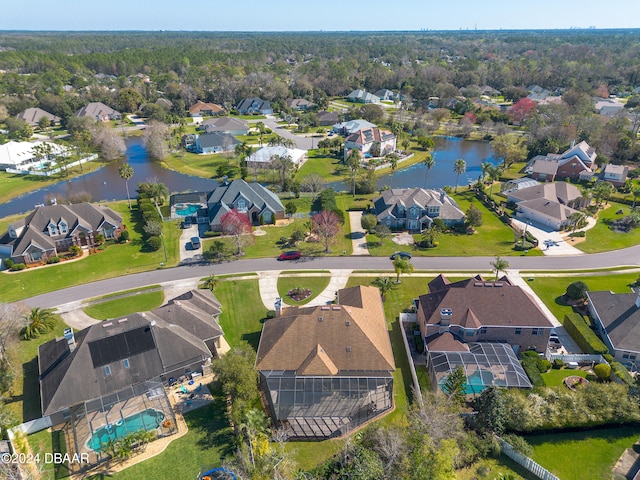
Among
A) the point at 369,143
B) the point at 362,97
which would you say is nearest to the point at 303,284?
the point at 369,143

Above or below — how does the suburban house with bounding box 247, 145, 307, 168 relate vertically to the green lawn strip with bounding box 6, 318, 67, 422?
above

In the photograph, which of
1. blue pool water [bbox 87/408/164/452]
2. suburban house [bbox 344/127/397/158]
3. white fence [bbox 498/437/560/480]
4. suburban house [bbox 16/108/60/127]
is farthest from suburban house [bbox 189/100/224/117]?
white fence [bbox 498/437/560/480]

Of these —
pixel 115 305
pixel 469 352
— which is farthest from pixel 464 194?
pixel 115 305

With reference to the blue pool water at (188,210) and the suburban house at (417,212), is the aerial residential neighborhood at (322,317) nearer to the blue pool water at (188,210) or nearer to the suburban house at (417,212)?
the suburban house at (417,212)

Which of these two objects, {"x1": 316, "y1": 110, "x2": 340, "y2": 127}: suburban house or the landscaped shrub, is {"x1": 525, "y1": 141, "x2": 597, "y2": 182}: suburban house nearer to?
the landscaped shrub

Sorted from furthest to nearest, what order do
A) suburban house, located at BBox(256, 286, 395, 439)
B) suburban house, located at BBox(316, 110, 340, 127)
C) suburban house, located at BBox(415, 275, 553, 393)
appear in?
suburban house, located at BBox(316, 110, 340, 127), suburban house, located at BBox(415, 275, 553, 393), suburban house, located at BBox(256, 286, 395, 439)

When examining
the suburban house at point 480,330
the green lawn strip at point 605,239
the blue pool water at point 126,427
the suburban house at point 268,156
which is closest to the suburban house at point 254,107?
the suburban house at point 268,156

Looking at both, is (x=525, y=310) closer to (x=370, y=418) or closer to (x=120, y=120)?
(x=370, y=418)
